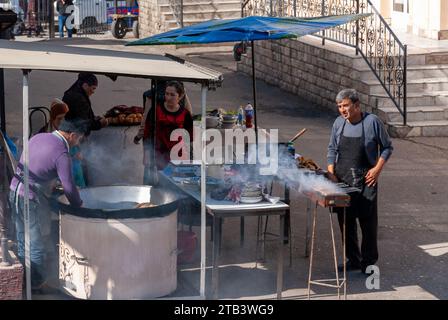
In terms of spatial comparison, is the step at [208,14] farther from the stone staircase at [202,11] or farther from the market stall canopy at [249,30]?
the market stall canopy at [249,30]

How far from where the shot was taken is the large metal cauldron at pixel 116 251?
8.58 metres

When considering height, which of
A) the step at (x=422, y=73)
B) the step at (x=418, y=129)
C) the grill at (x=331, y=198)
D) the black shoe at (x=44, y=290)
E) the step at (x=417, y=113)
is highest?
the step at (x=422, y=73)

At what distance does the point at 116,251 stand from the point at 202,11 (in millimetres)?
20827

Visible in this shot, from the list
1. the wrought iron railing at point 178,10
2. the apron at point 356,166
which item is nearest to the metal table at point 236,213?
the apron at point 356,166

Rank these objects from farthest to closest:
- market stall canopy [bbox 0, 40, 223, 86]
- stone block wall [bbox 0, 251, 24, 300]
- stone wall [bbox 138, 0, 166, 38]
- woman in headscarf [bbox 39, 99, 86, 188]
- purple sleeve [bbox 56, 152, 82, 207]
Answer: stone wall [bbox 138, 0, 166, 38] < woman in headscarf [bbox 39, 99, 86, 188] < purple sleeve [bbox 56, 152, 82, 207] < stone block wall [bbox 0, 251, 24, 300] < market stall canopy [bbox 0, 40, 223, 86]

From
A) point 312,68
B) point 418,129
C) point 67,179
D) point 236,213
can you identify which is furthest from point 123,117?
point 312,68

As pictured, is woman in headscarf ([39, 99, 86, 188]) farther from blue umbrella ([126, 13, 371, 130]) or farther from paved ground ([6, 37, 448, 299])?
paved ground ([6, 37, 448, 299])

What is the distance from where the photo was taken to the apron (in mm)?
9719

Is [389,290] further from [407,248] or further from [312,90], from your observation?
[312,90]

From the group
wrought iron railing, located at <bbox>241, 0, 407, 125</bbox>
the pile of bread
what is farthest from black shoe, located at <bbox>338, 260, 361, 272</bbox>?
wrought iron railing, located at <bbox>241, 0, 407, 125</bbox>

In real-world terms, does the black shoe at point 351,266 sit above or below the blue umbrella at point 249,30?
below

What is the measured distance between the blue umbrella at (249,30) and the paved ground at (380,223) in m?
2.28
